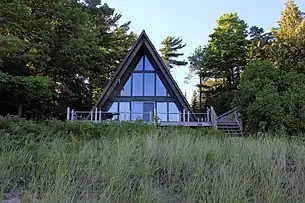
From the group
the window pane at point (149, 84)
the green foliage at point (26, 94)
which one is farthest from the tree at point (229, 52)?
the green foliage at point (26, 94)

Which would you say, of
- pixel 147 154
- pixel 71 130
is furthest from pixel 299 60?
pixel 147 154

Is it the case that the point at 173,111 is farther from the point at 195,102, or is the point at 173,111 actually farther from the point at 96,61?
the point at 195,102

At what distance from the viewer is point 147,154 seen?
4457 mm

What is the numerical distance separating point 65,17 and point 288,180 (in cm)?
1984

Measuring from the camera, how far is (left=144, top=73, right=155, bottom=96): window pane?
68.6 feet

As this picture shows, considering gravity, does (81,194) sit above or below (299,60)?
below

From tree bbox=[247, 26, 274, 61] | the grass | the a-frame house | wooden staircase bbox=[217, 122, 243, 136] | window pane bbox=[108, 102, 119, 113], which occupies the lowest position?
the grass

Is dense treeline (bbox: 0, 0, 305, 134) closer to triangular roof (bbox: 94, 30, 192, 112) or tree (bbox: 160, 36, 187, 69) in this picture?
triangular roof (bbox: 94, 30, 192, 112)

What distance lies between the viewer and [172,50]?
41.4 m

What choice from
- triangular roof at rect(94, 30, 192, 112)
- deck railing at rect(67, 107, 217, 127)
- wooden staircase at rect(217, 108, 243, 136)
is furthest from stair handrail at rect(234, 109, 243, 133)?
triangular roof at rect(94, 30, 192, 112)

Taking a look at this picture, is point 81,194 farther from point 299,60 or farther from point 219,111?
point 219,111

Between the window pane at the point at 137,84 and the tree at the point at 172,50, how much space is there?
67.3ft

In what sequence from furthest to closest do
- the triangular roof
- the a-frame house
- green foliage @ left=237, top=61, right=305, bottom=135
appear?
the a-frame house, the triangular roof, green foliage @ left=237, top=61, right=305, bottom=135

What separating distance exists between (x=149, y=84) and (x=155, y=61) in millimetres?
1658
